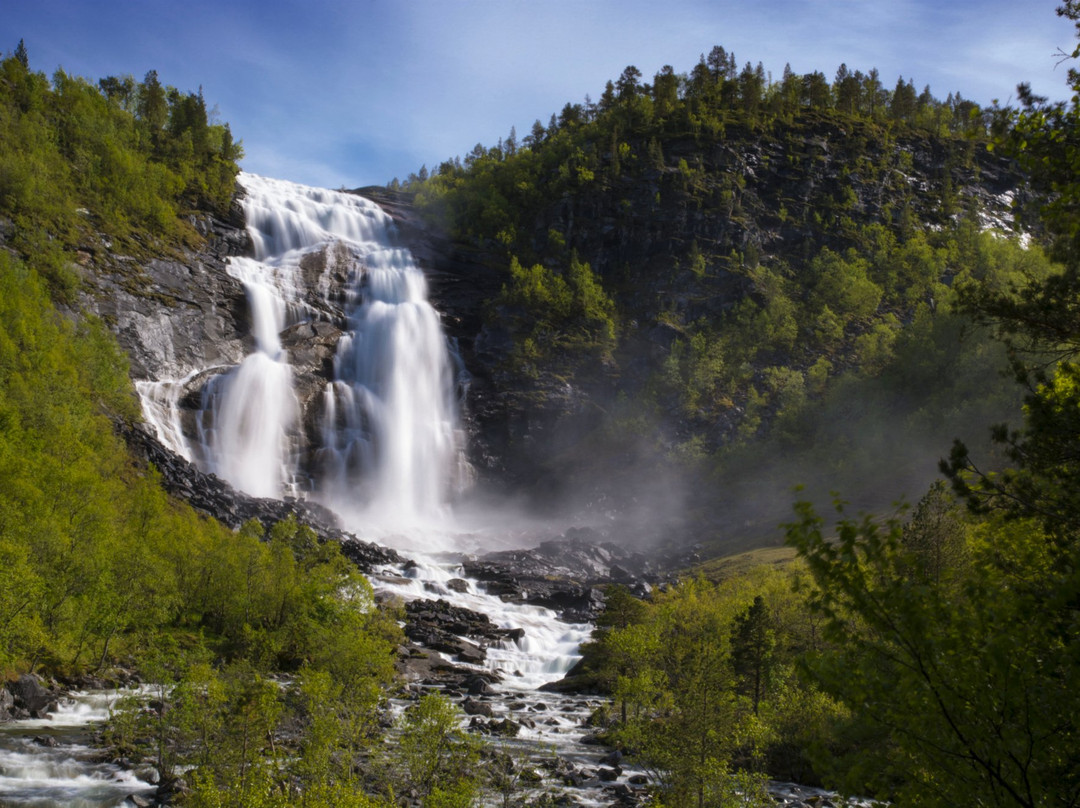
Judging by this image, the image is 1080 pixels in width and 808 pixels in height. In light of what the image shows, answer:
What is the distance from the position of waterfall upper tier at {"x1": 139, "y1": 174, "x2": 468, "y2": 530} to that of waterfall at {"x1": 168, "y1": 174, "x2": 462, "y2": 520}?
0.14 m

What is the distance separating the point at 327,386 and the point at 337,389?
3.82 feet

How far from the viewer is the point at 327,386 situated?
77438 millimetres

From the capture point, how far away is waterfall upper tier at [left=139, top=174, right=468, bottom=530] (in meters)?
67.2

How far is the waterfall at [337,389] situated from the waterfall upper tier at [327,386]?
14cm

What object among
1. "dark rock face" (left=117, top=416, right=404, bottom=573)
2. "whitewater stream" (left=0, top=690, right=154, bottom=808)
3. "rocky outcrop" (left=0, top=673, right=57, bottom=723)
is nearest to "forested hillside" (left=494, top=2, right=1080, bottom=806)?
"whitewater stream" (left=0, top=690, right=154, bottom=808)

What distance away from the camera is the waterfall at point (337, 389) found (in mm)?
67938

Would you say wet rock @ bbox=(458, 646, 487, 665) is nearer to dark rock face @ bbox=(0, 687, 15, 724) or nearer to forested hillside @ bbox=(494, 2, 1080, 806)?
dark rock face @ bbox=(0, 687, 15, 724)

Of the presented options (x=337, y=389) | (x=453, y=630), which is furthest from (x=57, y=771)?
(x=337, y=389)

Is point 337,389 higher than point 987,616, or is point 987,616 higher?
point 337,389

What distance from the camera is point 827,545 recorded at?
20.1ft

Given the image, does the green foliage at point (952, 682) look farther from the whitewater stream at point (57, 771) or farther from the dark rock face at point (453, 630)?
the dark rock face at point (453, 630)

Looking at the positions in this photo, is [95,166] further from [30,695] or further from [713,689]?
[713,689]

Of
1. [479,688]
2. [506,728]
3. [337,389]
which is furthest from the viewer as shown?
[337,389]

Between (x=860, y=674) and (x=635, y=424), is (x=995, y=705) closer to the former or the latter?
(x=860, y=674)
